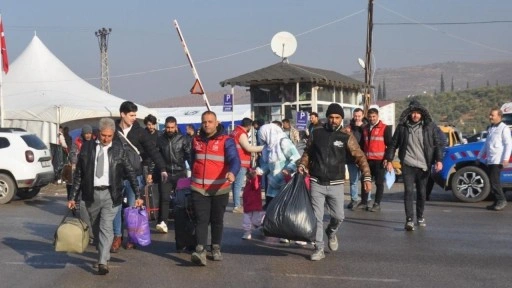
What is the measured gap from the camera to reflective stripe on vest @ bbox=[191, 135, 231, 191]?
26.2ft

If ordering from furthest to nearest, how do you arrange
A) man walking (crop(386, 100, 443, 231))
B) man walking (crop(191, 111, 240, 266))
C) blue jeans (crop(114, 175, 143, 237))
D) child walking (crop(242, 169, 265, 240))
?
man walking (crop(386, 100, 443, 231))
child walking (crop(242, 169, 265, 240))
blue jeans (crop(114, 175, 143, 237))
man walking (crop(191, 111, 240, 266))

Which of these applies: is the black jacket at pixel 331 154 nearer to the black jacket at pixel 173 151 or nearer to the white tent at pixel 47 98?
the black jacket at pixel 173 151

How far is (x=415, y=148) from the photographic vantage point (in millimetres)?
10281

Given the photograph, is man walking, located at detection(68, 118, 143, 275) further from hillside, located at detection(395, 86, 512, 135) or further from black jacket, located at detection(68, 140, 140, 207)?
hillside, located at detection(395, 86, 512, 135)

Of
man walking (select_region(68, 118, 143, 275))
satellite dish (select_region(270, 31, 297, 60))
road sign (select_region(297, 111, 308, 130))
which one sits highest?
satellite dish (select_region(270, 31, 297, 60))

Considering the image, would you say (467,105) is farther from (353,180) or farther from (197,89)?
(353,180)

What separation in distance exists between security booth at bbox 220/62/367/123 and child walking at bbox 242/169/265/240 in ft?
44.3

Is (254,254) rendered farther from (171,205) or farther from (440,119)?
(440,119)

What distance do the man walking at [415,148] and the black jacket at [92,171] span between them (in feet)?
13.6

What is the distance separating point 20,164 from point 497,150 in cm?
968

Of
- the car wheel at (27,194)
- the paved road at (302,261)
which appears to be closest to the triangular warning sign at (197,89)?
the car wheel at (27,194)

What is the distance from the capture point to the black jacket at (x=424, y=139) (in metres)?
10.3

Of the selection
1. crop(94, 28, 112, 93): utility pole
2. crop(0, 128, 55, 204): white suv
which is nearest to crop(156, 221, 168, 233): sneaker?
crop(0, 128, 55, 204): white suv

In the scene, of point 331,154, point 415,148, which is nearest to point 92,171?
point 331,154
